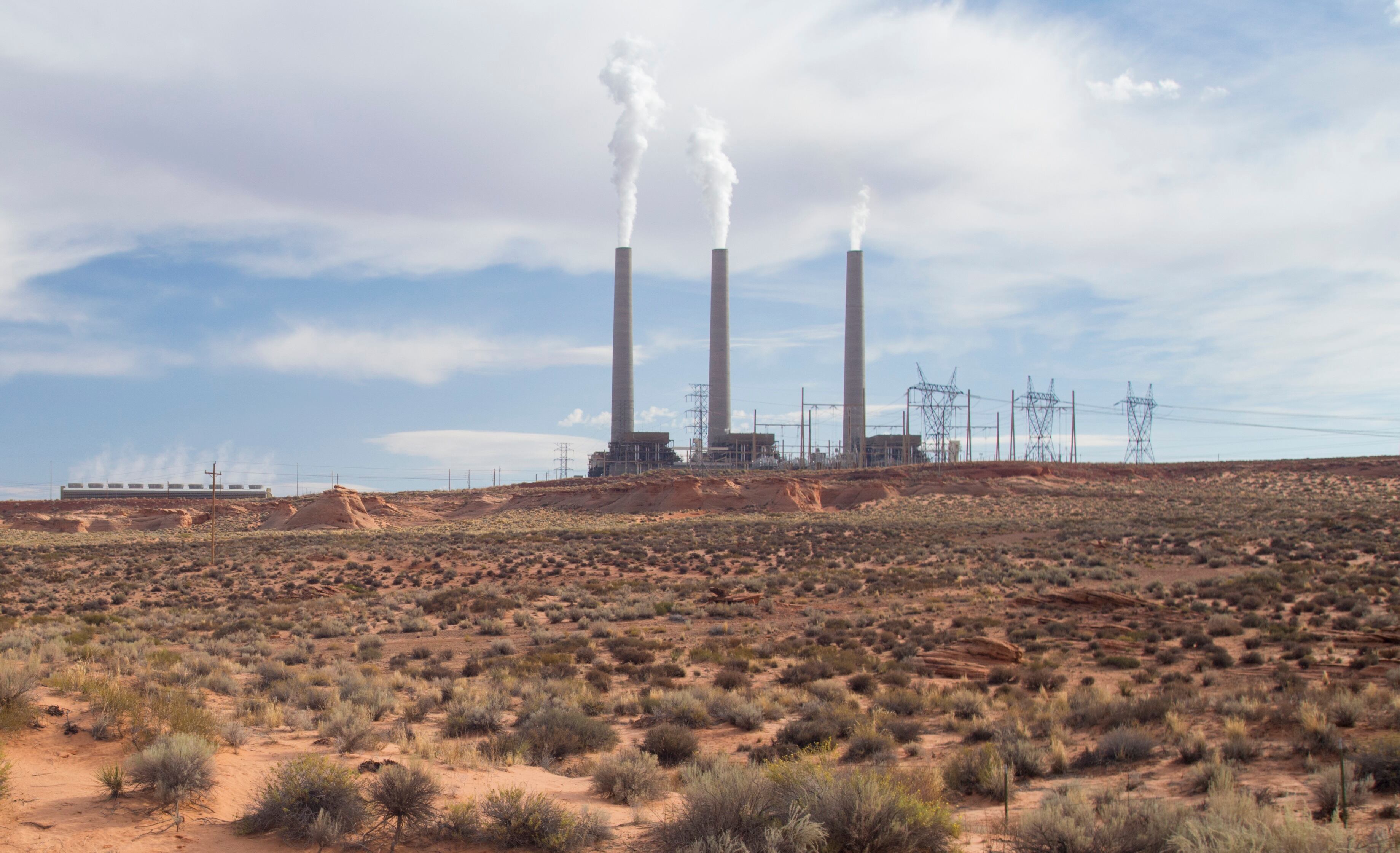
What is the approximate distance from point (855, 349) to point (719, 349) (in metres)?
15.9

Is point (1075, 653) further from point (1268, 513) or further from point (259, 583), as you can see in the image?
point (1268, 513)

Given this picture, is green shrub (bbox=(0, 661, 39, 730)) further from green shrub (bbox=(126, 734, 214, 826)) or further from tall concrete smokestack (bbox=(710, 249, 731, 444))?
tall concrete smokestack (bbox=(710, 249, 731, 444))

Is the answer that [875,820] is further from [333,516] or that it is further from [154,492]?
[154,492]

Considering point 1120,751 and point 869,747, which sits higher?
point 1120,751

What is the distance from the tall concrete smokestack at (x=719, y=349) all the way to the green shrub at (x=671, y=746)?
3568 inches

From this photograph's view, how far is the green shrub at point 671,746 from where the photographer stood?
10164 mm

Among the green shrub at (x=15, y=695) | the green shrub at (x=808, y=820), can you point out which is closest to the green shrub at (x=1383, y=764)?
the green shrub at (x=808, y=820)

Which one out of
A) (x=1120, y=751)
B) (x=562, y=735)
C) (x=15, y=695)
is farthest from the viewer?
(x=562, y=735)

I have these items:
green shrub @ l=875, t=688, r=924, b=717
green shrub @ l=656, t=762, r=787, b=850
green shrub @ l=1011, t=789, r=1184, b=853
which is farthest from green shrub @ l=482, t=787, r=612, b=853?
green shrub @ l=875, t=688, r=924, b=717

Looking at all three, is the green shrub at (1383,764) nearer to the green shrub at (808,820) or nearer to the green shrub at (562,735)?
the green shrub at (808,820)

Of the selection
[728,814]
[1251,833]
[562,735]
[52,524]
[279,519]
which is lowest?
[52,524]

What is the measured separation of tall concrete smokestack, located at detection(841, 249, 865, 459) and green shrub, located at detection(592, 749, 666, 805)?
89.1m

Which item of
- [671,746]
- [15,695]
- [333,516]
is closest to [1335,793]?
[671,746]

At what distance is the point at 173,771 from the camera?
721 centimetres
